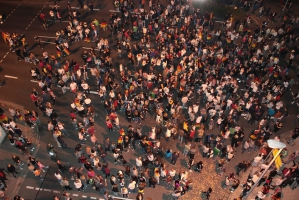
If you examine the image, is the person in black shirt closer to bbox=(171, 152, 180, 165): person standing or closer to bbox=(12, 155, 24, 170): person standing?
bbox=(171, 152, 180, 165): person standing

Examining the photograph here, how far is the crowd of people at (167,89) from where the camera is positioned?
20.7 metres

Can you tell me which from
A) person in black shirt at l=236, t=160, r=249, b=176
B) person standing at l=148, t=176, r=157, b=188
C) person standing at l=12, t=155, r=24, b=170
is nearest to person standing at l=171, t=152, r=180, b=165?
person standing at l=148, t=176, r=157, b=188

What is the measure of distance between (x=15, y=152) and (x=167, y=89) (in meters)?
12.0

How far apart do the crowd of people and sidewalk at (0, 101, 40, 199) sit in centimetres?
83

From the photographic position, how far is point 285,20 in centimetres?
3278

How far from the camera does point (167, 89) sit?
24328 millimetres

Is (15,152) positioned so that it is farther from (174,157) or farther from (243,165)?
(243,165)

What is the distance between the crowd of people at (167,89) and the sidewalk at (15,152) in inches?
32.8

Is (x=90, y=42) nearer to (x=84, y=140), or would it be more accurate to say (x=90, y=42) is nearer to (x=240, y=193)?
(x=84, y=140)

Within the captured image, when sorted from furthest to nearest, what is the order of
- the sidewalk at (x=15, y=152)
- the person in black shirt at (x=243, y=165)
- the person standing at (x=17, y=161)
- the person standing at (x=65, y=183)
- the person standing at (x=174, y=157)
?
the person standing at (x=174, y=157), the sidewalk at (x=15, y=152), the person in black shirt at (x=243, y=165), the person standing at (x=17, y=161), the person standing at (x=65, y=183)

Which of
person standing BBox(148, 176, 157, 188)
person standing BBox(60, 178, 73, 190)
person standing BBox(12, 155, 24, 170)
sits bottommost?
person standing BBox(60, 178, 73, 190)

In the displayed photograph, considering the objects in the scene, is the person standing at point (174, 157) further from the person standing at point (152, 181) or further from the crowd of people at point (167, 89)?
the person standing at point (152, 181)

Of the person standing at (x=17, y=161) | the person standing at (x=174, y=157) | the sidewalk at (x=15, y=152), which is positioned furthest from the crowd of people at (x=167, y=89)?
the person standing at (x=17, y=161)

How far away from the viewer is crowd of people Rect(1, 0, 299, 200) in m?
20.7
